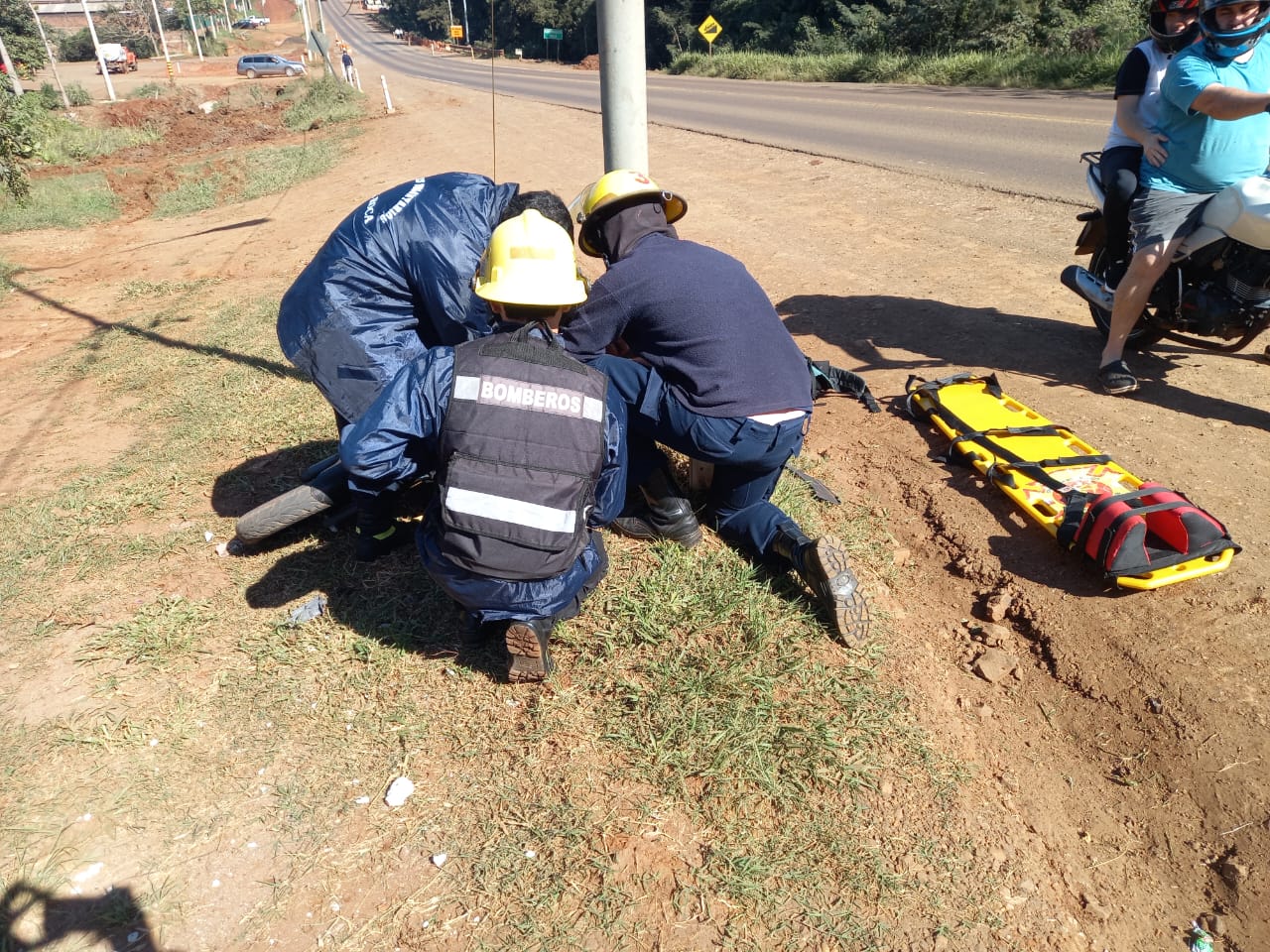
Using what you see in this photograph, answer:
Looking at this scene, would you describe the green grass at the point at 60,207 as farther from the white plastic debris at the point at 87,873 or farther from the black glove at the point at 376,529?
the white plastic debris at the point at 87,873

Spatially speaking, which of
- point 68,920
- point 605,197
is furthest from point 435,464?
point 68,920

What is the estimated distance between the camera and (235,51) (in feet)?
203

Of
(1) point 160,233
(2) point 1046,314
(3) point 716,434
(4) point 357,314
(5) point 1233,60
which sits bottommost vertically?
(1) point 160,233

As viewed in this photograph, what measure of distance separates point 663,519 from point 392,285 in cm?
157

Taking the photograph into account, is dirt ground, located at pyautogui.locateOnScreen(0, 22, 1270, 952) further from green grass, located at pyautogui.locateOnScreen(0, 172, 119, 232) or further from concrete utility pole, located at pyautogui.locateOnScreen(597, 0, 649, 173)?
green grass, located at pyautogui.locateOnScreen(0, 172, 119, 232)

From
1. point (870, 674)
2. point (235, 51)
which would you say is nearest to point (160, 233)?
point (870, 674)

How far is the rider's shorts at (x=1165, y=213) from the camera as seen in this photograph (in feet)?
13.2

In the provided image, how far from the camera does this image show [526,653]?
104 inches

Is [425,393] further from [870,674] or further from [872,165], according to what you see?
[872,165]

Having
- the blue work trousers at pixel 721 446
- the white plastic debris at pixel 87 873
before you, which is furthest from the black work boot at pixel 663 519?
the white plastic debris at pixel 87 873

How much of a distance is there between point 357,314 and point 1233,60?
4.26 meters

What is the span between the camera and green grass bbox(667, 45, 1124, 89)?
1675cm

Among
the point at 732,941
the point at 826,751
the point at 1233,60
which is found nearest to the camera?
the point at 732,941

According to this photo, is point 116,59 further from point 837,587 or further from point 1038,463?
point 837,587
